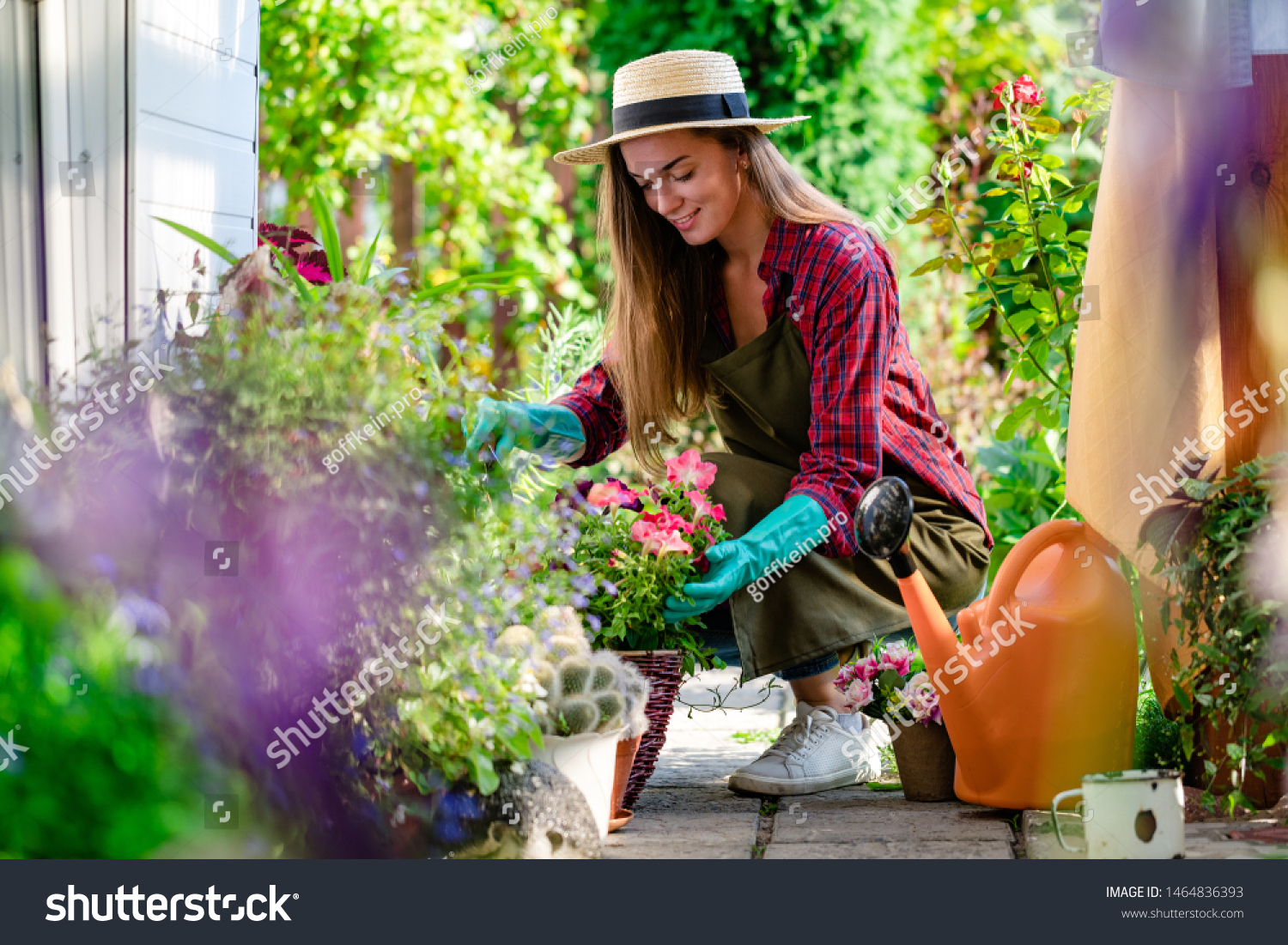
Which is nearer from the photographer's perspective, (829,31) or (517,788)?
(517,788)

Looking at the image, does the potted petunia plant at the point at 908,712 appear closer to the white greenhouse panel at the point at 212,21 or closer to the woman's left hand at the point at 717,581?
the woman's left hand at the point at 717,581

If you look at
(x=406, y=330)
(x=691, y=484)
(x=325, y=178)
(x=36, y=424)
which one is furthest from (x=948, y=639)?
(x=325, y=178)

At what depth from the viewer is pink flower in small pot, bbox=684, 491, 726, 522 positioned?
2.05m

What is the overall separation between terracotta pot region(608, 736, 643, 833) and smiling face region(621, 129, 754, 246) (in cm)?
95

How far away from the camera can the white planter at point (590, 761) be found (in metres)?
1.72

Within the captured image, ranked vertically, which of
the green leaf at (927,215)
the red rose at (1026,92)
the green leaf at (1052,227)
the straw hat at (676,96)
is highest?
the red rose at (1026,92)

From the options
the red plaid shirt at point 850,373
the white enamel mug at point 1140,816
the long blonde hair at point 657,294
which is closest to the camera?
the white enamel mug at point 1140,816

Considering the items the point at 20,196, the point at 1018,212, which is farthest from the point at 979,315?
the point at 20,196

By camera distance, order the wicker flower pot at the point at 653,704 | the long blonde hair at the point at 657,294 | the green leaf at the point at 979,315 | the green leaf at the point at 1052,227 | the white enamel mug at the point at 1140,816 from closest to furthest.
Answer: the white enamel mug at the point at 1140,816
the wicker flower pot at the point at 653,704
the long blonde hair at the point at 657,294
the green leaf at the point at 1052,227
the green leaf at the point at 979,315

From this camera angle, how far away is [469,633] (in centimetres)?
163

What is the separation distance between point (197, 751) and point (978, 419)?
4141mm

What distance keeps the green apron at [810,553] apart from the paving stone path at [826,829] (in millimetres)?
258

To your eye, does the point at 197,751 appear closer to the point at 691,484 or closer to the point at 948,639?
the point at 691,484

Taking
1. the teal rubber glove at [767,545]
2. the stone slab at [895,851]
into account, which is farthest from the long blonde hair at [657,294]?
the stone slab at [895,851]
